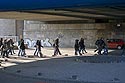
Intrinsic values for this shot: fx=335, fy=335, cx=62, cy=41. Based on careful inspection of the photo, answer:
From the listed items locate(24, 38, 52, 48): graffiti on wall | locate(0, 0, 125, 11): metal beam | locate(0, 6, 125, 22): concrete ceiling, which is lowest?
locate(24, 38, 52, 48): graffiti on wall

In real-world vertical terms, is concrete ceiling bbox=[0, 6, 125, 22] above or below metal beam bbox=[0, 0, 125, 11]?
below

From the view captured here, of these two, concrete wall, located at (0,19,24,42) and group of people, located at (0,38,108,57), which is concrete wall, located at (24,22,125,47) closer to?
group of people, located at (0,38,108,57)

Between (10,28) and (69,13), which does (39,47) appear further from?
(10,28)

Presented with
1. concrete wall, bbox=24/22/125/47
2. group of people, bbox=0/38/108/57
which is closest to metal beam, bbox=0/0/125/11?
group of people, bbox=0/38/108/57

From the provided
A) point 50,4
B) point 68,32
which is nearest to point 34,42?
point 68,32

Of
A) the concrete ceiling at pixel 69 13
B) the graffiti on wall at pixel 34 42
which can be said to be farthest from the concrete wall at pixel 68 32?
the concrete ceiling at pixel 69 13

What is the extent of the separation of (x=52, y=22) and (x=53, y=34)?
1.70 meters

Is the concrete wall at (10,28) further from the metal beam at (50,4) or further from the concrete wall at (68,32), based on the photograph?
the metal beam at (50,4)

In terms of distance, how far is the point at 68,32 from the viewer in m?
46.0

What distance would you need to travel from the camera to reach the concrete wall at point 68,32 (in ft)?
144

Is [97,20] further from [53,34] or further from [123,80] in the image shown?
[123,80]

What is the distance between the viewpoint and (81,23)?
45094 millimetres

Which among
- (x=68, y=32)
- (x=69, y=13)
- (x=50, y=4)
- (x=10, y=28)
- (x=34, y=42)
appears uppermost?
(x=50, y=4)

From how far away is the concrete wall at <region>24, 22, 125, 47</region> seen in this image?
144ft
